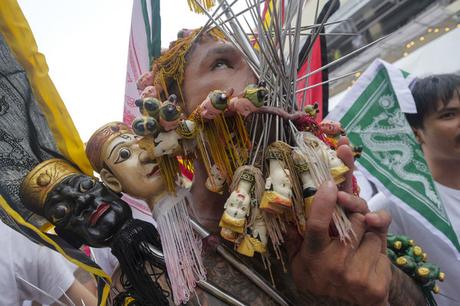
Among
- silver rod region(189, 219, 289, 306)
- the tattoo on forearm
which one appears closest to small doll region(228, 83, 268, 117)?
silver rod region(189, 219, 289, 306)

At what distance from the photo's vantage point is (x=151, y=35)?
1976mm

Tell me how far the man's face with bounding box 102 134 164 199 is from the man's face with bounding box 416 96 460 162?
1.86 meters

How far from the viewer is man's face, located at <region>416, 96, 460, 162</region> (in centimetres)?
250

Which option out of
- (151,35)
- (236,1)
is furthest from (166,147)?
(151,35)

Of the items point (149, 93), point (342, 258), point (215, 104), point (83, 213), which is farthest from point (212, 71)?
point (342, 258)

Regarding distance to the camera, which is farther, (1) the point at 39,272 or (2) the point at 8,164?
(1) the point at 39,272

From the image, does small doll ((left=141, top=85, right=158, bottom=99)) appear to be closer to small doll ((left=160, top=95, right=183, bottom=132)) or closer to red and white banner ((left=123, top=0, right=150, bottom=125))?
small doll ((left=160, top=95, right=183, bottom=132))

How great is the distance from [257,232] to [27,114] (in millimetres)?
797

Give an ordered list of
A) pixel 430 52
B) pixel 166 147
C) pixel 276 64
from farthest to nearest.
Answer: pixel 430 52, pixel 276 64, pixel 166 147

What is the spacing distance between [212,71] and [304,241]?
69cm

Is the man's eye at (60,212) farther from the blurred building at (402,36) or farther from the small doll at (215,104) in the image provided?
the blurred building at (402,36)

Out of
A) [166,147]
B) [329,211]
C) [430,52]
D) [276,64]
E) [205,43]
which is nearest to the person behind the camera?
[329,211]

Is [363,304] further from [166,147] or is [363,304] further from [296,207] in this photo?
[166,147]

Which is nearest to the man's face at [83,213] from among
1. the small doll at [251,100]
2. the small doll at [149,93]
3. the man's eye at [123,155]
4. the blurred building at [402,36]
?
the man's eye at [123,155]
